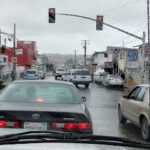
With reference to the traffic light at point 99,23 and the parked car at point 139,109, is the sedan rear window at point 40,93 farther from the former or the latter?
the traffic light at point 99,23

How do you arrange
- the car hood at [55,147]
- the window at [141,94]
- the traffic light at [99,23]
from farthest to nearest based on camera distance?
1. the traffic light at [99,23]
2. the window at [141,94]
3. the car hood at [55,147]

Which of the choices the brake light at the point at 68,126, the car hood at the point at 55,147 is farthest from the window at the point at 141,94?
the car hood at the point at 55,147

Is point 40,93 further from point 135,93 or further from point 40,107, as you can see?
point 135,93

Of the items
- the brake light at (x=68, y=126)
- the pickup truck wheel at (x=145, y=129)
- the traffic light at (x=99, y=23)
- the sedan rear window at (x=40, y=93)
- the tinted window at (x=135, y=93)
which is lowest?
the pickup truck wheel at (x=145, y=129)

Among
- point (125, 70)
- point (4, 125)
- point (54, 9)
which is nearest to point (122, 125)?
point (4, 125)

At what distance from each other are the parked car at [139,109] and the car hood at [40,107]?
3.04m

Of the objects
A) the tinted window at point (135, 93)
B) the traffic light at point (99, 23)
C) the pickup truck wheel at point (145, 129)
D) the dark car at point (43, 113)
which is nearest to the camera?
the dark car at point (43, 113)

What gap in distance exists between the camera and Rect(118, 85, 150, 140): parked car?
838cm

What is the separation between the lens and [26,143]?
121 inches

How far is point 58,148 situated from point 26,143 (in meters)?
0.36

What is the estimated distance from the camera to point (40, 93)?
6.48 metres

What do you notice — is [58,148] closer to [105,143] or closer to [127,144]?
[105,143]

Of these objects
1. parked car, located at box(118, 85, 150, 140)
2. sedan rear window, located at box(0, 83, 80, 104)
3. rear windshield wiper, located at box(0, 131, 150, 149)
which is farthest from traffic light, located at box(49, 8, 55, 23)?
rear windshield wiper, located at box(0, 131, 150, 149)

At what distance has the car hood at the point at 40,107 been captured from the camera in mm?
5512
